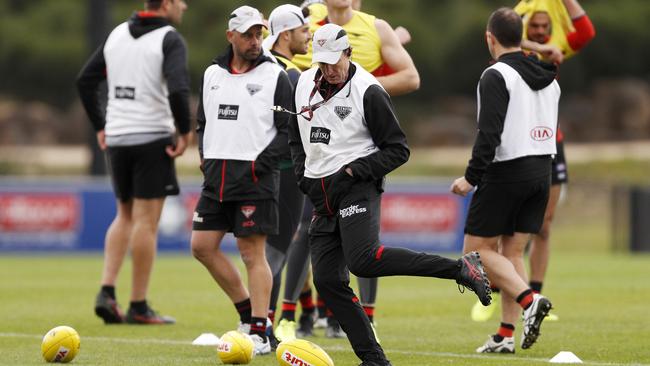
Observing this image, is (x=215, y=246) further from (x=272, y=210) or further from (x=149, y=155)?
(x=149, y=155)

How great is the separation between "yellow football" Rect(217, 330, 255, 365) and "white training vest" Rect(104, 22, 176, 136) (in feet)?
9.81

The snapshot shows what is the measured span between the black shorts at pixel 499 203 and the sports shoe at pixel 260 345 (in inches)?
60.7

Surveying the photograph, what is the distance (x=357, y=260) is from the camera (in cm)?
739

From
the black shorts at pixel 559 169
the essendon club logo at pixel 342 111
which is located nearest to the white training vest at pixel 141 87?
the black shorts at pixel 559 169

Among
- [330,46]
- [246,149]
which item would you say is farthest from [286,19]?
[330,46]

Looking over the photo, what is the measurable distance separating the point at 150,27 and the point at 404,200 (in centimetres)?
1080

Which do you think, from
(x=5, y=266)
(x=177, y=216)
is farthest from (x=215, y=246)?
(x=177, y=216)

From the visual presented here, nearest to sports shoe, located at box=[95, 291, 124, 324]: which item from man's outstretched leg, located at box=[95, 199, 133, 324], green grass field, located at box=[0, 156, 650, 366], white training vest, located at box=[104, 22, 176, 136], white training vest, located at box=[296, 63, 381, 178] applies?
man's outstretched leg, located at box=[95, 199, 133, 324]

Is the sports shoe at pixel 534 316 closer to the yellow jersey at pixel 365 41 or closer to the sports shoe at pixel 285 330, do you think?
the sports shoe at pixel 285 330

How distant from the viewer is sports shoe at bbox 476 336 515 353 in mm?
8695

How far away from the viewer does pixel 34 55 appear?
49.4 meters

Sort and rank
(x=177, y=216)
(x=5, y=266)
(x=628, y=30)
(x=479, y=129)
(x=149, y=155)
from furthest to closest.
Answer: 1. (x=628, y=30)
2. (x=177, y=216)
3. (x=5, y=266)
4. (x=149, y=155)
5. (x=479, y=129)

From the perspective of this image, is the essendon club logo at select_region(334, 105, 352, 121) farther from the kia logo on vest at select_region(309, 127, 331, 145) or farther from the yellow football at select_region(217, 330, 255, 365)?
the yellow football at select_region(217, 330, 255, 365)

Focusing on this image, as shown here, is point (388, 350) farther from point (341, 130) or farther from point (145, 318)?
point (145, 318)
